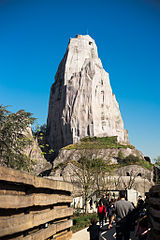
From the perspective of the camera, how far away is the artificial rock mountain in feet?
219

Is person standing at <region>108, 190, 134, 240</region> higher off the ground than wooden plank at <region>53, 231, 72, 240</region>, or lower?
higher

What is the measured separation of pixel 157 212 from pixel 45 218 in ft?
10.2

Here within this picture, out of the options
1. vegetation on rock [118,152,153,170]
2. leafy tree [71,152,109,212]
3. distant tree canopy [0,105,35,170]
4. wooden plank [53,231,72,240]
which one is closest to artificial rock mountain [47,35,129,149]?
vegetation on rock [118,152,153,170]

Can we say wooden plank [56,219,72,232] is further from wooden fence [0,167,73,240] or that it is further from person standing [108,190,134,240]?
person standing [108,190,134,240]

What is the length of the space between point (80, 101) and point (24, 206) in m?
63.8

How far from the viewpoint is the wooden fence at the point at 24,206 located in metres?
4.19

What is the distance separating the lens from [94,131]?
6494 centimetres

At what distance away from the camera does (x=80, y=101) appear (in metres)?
68.4

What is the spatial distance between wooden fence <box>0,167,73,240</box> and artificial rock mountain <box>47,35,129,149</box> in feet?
191

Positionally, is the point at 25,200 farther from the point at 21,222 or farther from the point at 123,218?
the point at 123,218

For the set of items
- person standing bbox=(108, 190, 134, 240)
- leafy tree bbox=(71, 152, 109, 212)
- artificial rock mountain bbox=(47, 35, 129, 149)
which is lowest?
person standing bbox=(108, 190, 134, 240)

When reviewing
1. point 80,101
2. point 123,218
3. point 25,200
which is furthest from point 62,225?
point 80,101

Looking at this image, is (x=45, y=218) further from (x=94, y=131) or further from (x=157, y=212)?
(x=94, y=131)

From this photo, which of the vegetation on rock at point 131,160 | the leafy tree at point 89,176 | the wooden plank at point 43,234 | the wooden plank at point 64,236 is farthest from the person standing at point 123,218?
the vegetation on rock at point 131,160
